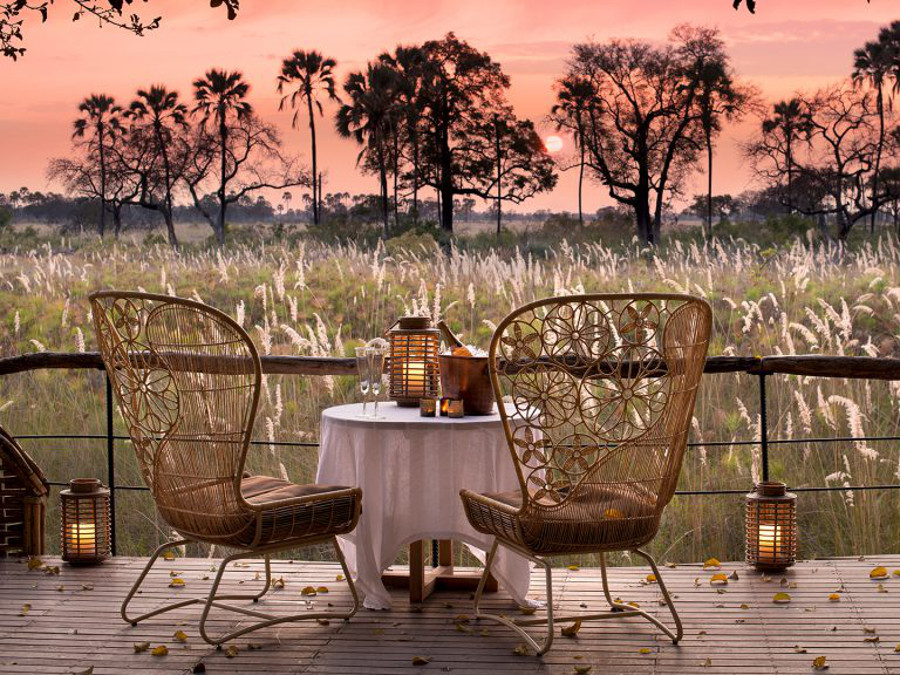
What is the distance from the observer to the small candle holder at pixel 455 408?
3.80 metres

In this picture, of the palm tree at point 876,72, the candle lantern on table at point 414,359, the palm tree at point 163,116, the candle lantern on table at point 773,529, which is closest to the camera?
the candle lantern on table at point 414,359

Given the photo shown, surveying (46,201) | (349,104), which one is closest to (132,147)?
(46,201)

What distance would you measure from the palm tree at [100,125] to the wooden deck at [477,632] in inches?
850

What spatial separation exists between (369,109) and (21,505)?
20.0 metres

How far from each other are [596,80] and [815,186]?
5523mm

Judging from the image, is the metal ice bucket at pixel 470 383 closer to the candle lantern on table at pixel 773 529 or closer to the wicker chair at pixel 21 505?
the candle lantern on table at pixel 773 529

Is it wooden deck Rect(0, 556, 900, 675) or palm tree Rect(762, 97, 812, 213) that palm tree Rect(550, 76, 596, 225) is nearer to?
palm tree Rect(762, 97, 812, 213)

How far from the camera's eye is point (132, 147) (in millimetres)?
25016

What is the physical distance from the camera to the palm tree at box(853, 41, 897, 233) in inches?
→ 827

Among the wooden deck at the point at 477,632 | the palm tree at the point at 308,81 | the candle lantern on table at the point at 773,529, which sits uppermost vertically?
the palm tree at the point at 308,81

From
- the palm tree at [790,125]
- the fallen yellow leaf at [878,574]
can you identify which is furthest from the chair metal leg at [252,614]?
the palm tree at [790,125]

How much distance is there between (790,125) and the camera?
2147 cm

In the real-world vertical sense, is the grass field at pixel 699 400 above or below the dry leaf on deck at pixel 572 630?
above

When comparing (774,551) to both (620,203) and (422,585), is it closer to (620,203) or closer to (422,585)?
(422,585)
